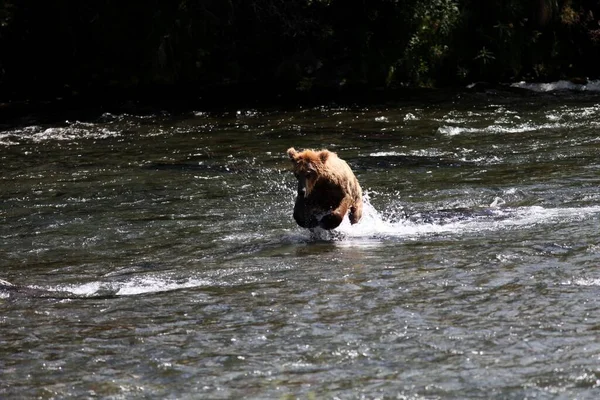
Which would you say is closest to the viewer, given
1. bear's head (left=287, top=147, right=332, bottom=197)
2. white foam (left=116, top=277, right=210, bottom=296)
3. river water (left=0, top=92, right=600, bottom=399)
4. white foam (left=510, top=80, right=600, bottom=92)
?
river water (left=0, top=92, right=600, bottom=399)

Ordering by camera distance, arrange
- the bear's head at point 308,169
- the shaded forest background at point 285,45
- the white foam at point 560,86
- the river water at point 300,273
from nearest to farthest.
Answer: the river water at point 300,273 < the bear's head at point 308,169 < the white foam at point 560,86 < the shaded forest background at point 285,45

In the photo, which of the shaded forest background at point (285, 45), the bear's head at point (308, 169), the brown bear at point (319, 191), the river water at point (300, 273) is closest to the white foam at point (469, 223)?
the river water at point (300, 273)

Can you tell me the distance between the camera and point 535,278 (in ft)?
27.3

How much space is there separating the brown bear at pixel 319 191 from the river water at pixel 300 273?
28cm

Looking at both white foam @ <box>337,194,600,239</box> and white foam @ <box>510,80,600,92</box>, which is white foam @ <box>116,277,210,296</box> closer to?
white foam @ <box>337,194,600,239</box>

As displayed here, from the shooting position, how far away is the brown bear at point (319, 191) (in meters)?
11.2

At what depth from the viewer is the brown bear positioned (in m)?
11.2

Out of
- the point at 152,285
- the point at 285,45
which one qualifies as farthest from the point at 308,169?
the point at 285,45

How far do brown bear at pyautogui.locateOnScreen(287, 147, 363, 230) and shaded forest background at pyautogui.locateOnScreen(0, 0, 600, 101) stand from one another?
16.0 metres

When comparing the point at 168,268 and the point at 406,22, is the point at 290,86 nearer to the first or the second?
the point at 406,22

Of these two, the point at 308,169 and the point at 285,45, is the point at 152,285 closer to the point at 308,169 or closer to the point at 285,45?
the point at 308,169

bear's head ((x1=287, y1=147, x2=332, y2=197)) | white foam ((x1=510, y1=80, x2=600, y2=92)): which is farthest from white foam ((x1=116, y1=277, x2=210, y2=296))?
white foam ((x1=510, y1=80, x2=600, y2=92))

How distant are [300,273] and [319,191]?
2.29 metres

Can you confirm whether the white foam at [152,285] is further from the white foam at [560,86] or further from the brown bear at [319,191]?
the white foam at [560,86]
